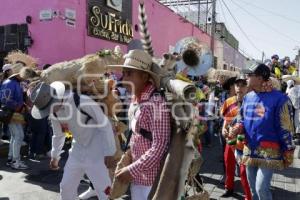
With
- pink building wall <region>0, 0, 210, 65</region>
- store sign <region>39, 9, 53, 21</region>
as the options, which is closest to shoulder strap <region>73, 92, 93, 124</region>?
pink building wall <region>0, 0, 210, 65</region>

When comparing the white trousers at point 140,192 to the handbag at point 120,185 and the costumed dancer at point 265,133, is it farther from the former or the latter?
the costumed dancer at point 265,133

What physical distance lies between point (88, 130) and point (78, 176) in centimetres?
50

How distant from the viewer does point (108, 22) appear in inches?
508

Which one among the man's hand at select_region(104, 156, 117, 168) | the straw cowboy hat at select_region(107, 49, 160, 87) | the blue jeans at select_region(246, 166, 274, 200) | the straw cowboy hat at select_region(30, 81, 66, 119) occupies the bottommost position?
the blue jeans at select_region(246, 166, 274, 200)

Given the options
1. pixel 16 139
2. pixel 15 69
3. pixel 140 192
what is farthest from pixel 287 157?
pixel 15 69

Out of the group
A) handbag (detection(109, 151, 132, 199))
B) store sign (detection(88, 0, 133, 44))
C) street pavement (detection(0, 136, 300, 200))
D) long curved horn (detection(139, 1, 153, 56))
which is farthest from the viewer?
store sign (detection(88, 0, 133, 44))

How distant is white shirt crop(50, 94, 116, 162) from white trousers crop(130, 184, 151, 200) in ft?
2.58

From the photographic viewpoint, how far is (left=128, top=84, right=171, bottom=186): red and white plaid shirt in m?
2.84

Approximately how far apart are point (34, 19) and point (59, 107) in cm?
779

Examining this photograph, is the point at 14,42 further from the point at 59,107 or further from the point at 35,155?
the point at 59,107

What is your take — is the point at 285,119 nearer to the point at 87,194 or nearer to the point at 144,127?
the point at 144,127

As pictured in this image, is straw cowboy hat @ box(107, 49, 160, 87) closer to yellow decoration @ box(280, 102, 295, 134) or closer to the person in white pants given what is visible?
the person in white pants

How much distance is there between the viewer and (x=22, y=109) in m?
7.77

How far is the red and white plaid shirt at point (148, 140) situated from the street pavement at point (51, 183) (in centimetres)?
308
